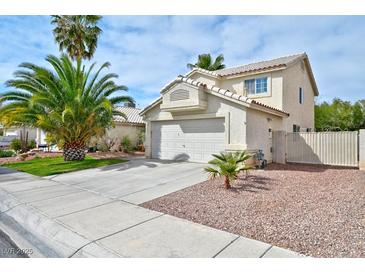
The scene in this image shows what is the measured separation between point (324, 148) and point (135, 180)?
10872 mm

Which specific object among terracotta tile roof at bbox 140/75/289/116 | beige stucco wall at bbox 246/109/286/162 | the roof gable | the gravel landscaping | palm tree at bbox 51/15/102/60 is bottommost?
the gravel landscaping

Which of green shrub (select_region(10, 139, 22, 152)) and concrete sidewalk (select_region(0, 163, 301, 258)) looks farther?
green shrub (select_region(10, 139, 22, 152))

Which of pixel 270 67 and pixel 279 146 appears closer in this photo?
pixel 279 146

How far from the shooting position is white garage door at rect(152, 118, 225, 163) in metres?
12.8

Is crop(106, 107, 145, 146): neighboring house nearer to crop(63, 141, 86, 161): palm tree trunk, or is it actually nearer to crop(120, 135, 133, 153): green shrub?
crop(120, 135, 133, 153): green shrub

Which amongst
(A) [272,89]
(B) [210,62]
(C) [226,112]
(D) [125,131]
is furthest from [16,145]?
(A) [272,89]

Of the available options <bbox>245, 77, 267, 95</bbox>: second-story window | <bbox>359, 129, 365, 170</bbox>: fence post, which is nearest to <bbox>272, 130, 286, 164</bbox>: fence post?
<bbox>245, 77, 267, 95</bbox>: second-story window

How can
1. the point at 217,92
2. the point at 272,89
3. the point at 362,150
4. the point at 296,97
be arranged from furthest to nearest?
the point at 296,97 < the point at 272,89 < the point at 217,92 < the point at 362,150

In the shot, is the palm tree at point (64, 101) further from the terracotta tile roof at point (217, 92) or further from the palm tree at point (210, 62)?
the palm tree at point (210, 62)

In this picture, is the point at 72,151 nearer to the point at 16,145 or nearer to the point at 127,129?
the point at 127,129

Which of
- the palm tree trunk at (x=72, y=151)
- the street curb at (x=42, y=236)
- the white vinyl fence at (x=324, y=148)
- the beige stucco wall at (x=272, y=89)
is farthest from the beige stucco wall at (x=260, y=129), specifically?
the palm tree trunk at (x=72, y=151)

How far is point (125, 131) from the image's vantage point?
23.6m

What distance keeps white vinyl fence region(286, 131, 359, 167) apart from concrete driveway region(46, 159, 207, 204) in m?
6.64
